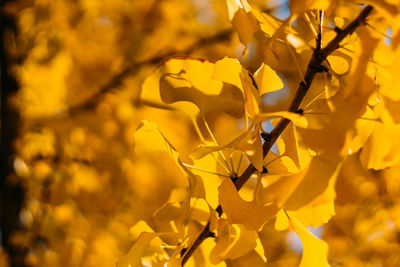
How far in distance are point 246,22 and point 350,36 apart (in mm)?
98

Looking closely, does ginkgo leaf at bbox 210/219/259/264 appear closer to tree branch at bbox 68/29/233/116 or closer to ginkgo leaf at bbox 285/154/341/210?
ginkgo leaf at bbox 285/154/341/210

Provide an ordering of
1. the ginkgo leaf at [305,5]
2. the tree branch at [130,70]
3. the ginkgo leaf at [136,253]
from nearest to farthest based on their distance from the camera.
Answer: the ginkgo leaf at [305,5]
the ginkgo leaf at [136,253]
the tree branch at [130,70]

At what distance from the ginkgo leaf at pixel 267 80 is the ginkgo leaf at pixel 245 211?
0.40ft

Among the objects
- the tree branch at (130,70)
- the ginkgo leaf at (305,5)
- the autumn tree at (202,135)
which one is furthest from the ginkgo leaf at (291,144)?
the tree branch at (130,70)

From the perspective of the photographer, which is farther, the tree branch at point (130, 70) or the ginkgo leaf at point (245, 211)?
the tree branch at point (130, 70)

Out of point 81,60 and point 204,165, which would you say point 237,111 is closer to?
point 204,165

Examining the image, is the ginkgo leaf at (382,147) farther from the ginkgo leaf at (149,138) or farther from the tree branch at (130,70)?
the tree branch at (130,70)

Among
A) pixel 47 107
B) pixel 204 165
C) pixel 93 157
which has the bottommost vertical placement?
pixel 93 157

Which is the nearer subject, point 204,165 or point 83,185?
point 204,165

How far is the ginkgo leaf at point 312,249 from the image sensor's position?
42cm

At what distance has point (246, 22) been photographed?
45cm

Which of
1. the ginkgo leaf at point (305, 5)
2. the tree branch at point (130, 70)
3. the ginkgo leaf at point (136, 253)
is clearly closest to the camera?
the ginkgo leaf at point (305, 5)

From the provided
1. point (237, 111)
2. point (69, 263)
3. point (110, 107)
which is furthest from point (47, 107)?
point (237, 111)

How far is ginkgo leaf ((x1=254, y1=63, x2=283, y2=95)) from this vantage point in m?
0.49
